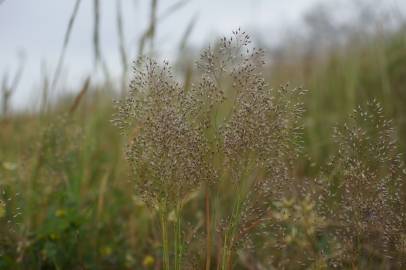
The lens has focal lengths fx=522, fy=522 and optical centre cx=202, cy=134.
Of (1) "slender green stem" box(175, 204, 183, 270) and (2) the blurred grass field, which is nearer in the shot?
(1) "slender green stem" box(175, 204, 183, 270)

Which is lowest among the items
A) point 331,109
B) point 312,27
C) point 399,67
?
point 331,109

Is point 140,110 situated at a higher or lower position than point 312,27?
lower

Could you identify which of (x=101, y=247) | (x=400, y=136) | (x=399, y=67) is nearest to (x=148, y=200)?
(x=101, y=247)

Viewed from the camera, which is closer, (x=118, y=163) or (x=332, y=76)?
(x=118, y=163)

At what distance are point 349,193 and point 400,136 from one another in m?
2.40

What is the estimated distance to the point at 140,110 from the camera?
1247 mm

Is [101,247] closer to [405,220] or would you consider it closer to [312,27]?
[405,220]

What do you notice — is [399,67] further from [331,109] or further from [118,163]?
[118,163]

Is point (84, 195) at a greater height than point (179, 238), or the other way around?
point (84, 195)

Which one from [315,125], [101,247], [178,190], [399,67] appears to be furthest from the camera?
[399,67]

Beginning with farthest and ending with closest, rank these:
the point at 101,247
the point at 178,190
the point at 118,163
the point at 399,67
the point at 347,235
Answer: the point at 399,67 → the point at 118,163 → the point at 101,247 → the point at 347,235 → the point at 178,190

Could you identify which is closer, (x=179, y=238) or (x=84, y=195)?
(x=179, y=238)

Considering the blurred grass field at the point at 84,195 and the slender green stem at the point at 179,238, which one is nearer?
the slender green stem at the point at 179,238

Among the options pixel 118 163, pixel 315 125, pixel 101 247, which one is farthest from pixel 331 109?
pixel 101 247
